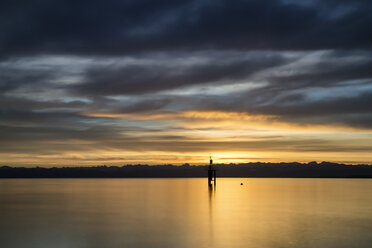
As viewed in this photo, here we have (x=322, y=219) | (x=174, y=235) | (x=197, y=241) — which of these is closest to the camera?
(x=197, y=241)

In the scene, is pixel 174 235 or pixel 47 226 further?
pixel 47 226

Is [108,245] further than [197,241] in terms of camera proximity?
No

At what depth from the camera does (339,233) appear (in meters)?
38.7

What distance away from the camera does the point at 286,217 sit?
52375mm

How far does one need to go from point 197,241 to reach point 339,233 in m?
14.6

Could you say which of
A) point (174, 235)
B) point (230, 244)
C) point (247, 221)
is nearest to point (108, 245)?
point (174, 235)

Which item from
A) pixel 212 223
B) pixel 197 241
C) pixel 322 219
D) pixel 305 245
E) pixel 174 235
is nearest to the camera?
pixel 305 245

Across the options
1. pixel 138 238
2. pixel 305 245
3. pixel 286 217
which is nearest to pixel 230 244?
pixel 305 245

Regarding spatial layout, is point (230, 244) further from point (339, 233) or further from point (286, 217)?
point (286, 217)

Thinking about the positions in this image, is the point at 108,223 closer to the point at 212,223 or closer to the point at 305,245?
the point at 212,223

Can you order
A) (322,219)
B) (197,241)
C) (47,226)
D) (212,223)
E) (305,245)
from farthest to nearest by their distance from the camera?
(322,219) → (212,223) → (47,226) → (197,241) → (305,245)

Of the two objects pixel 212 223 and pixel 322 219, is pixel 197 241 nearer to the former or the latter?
pixel 212 223

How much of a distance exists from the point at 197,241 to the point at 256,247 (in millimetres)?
5407

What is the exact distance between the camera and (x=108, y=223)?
4625 cm
